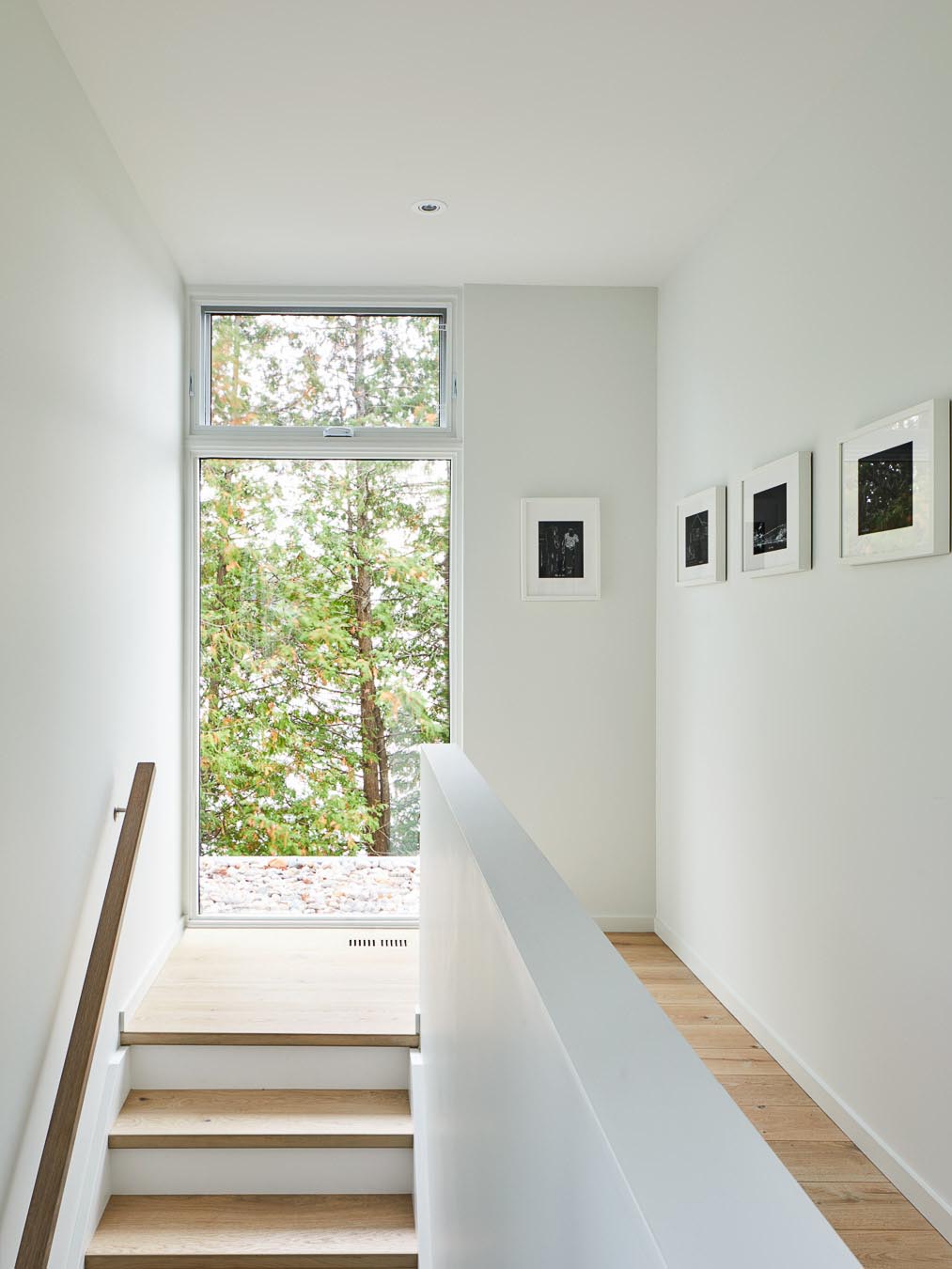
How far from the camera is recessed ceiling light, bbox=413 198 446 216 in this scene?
11.2 ft

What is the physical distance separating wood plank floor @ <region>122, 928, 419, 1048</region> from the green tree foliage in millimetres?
392

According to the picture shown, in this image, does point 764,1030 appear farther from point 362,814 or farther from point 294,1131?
point 362,814

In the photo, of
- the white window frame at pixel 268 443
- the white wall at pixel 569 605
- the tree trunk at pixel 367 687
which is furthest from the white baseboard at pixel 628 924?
the tree trunk at pixel 367 687

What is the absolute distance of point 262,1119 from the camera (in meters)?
3.07

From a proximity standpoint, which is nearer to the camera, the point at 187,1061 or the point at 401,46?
the point at 401,46


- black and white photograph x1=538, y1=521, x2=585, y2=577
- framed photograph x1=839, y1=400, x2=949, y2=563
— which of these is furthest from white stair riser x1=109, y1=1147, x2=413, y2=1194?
black and white photograph x1=538, y1=521, x2=585, y2=577

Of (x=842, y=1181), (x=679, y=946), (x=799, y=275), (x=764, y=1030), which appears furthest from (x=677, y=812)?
(x=799, y=275)

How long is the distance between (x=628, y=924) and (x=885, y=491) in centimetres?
254

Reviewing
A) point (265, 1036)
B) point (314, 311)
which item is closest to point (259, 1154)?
point (265, 1036)

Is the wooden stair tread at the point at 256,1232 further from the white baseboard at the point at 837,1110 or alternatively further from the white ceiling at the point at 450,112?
the white ceiling at the point at 450,112

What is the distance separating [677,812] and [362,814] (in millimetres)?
1298

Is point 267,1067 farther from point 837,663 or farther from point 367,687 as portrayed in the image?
point 837,663

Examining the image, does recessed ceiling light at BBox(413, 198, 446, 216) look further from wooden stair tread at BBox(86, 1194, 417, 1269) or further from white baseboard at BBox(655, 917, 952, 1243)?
wooden stair tread at BBox(86, 1194, 417, 1269)

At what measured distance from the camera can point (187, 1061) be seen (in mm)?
3213
